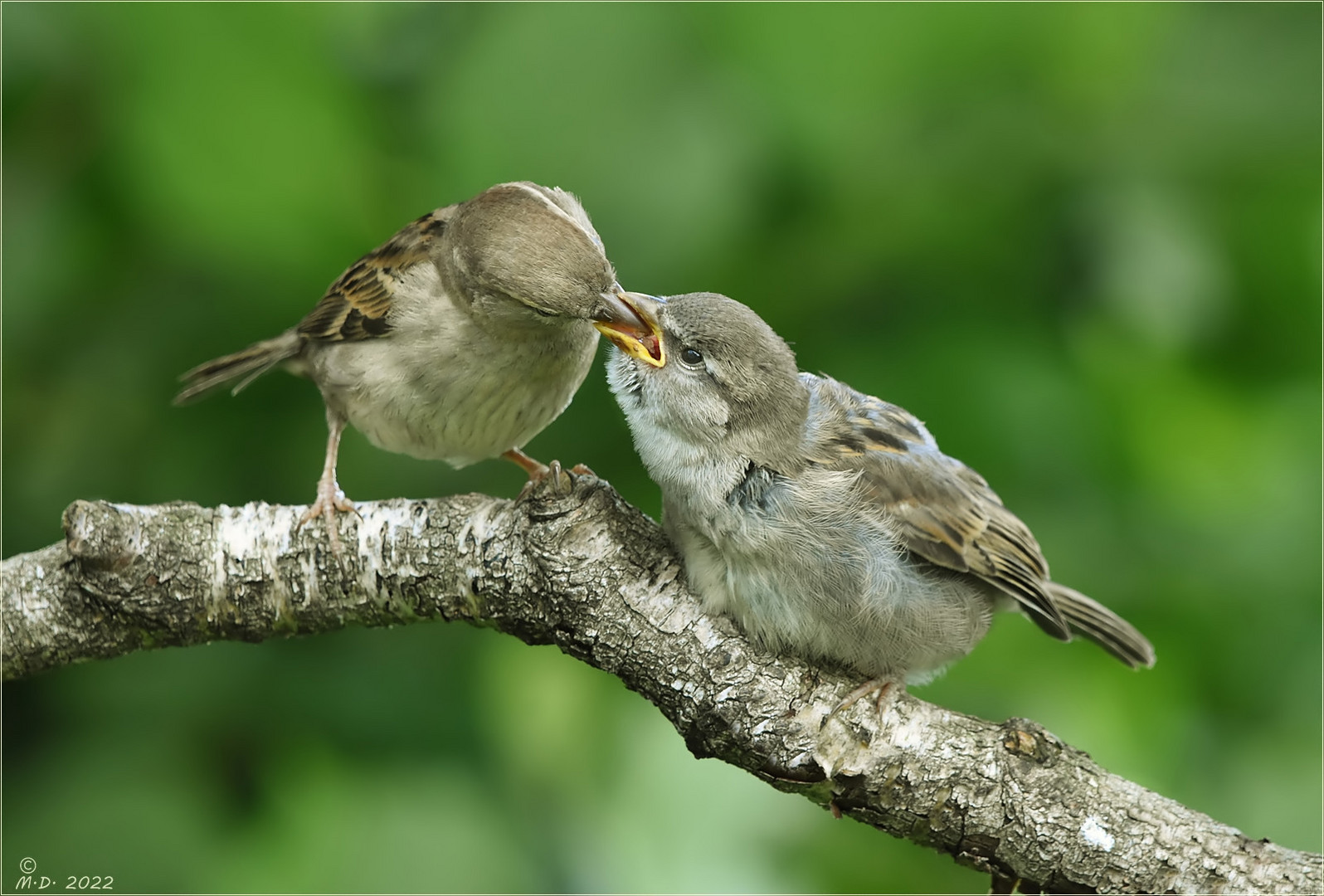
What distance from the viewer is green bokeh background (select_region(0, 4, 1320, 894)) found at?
A: 2936 millimetres

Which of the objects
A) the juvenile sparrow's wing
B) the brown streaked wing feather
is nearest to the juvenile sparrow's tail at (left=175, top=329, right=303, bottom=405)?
the brown streaked wing feather

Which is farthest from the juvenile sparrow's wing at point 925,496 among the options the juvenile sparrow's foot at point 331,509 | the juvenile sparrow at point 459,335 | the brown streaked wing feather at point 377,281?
the brown streaked wing feather at point 377,281

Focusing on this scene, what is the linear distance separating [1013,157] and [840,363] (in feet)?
2.74

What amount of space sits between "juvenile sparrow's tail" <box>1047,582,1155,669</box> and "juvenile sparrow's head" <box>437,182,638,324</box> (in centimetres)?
128

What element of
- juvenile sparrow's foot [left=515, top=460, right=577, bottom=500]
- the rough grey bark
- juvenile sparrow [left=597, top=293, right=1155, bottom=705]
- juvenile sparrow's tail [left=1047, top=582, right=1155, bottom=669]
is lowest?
the rough grey bark

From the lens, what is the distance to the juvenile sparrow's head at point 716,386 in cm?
229

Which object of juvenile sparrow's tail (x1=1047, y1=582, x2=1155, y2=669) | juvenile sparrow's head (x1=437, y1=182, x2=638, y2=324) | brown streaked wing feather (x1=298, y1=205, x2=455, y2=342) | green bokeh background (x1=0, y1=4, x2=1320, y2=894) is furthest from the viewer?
brown streaked wing feather (x1=298, y1=205, x2=455, y2=342)

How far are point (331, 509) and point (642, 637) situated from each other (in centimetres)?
85

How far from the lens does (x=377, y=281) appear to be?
3154 millimetres

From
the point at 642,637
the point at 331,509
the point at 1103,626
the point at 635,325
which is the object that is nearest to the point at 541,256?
the point at 635,325

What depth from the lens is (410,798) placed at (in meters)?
2.94

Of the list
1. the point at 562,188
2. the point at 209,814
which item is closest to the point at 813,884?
the point at 209,814

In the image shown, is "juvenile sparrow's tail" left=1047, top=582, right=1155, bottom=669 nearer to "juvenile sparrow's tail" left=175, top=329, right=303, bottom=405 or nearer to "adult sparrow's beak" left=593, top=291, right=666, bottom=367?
"adult sparrow's beak" left=593, top=291, right=666, bottom=367

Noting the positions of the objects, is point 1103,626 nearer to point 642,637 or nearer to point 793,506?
point 793,506
